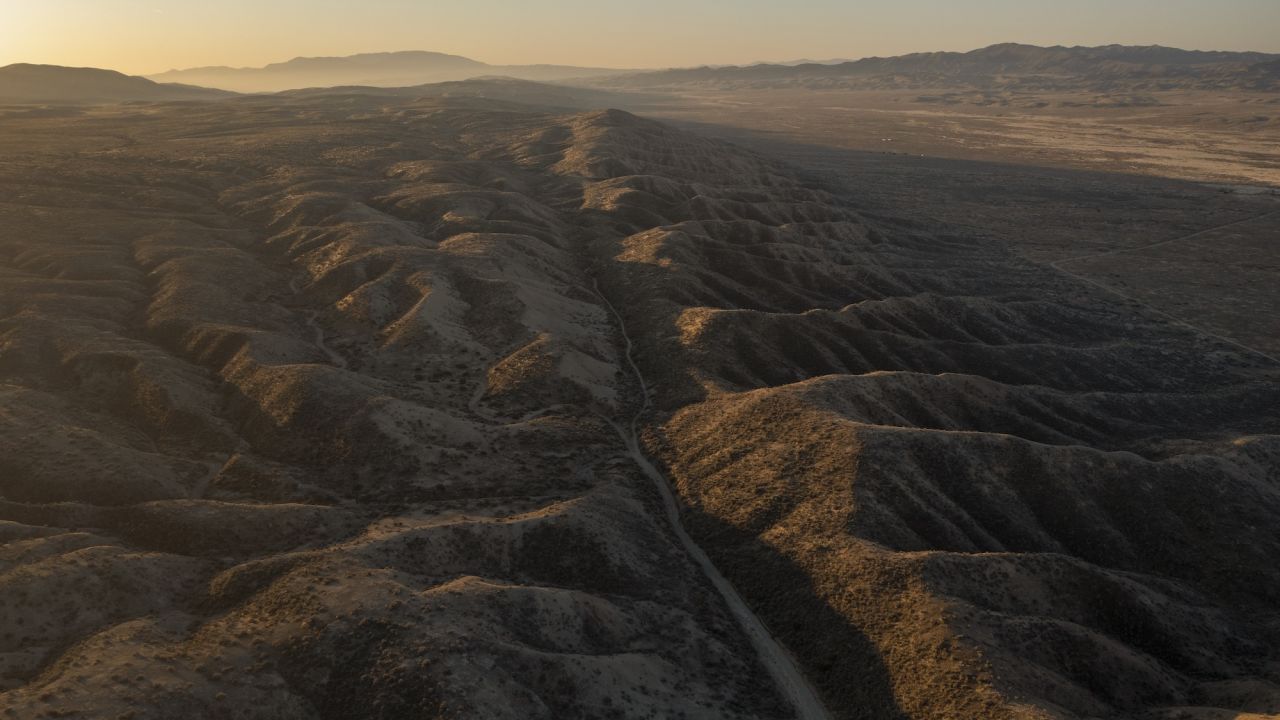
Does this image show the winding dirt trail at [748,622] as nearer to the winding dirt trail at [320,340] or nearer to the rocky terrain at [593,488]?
the rocky terrain at [593,488]

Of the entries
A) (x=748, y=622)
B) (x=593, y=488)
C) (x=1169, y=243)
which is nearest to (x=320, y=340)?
(x=593, y=488)

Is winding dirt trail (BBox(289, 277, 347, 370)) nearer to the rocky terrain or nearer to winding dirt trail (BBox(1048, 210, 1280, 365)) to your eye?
the rocky terrain

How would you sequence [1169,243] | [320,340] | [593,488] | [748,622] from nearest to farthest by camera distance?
[748,622] → [593,488] → [320,340] → [1169,243]

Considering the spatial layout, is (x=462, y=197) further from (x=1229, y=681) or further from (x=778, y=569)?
(x=1229, y=681)

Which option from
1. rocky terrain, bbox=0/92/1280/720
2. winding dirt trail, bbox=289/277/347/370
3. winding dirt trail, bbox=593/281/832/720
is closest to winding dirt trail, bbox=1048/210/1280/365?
rocky terrain, bbox=0/92/1280/720

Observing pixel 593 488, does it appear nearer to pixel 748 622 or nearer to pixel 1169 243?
pixel 748 622

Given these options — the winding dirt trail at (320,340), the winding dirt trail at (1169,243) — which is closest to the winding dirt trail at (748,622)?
the winding dirt trail at (320,340)

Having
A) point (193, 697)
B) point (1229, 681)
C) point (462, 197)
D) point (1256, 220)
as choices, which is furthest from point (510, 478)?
point (1256, 220)
